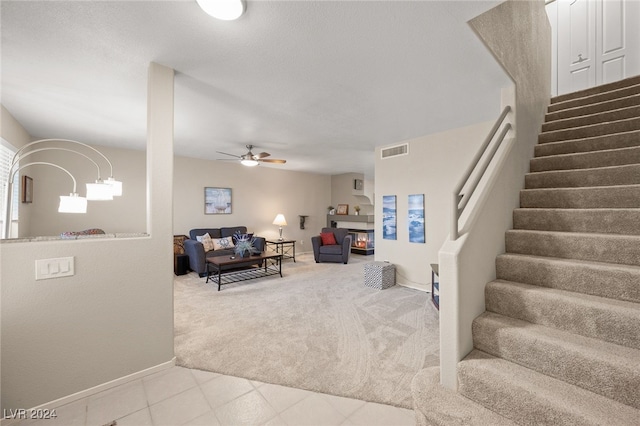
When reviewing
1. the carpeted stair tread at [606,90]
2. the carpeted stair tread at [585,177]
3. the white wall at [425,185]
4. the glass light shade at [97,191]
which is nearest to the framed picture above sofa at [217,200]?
the white wall at [425,185]

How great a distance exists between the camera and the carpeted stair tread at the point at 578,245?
1.57 meters

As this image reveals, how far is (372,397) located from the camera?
183cm

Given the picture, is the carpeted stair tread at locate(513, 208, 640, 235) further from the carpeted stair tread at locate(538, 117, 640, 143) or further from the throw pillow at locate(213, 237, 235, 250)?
the throw pillow at locate(213, 237, 235, 250)

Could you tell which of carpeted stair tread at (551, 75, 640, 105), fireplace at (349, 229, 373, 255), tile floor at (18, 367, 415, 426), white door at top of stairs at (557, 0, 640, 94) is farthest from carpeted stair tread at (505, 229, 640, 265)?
fireplace at (349, 229, 373, 255)

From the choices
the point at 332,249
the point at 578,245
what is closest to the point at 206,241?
the point at 332,249

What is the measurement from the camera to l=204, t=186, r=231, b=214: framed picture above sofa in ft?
20.8

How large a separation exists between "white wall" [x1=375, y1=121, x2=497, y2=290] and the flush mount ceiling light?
3.43 m

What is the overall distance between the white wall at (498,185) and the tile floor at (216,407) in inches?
26.5

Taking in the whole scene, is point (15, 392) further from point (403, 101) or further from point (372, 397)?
point (403, 101)

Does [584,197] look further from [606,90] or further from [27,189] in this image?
[27,189]

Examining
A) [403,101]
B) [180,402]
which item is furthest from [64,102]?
[403,101]

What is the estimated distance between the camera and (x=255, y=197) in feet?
A: 23.6

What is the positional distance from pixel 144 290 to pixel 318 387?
5.17ft

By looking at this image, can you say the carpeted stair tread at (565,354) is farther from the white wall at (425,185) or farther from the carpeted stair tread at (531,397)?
the white wall at (425,185)
